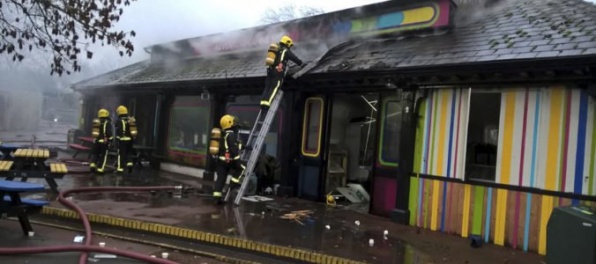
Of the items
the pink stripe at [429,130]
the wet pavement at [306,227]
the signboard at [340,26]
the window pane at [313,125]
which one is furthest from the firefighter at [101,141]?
the pink stripe at [429,130]

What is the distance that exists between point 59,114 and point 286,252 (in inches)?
1985

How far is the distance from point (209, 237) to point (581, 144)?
15.5 ft

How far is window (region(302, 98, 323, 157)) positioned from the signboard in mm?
1615

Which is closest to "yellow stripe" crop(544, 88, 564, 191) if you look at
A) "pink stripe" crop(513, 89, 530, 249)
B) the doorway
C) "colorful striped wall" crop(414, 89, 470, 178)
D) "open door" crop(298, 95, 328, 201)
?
"pink stripe" crop(513, 89, 530, 249)

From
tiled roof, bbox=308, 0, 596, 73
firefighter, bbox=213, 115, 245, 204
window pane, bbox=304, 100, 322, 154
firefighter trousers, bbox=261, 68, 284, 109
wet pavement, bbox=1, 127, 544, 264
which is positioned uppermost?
tiled roof, bbox=308, 0, 596, 73

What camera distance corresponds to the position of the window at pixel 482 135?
671 cm

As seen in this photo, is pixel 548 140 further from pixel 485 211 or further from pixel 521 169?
pixel 485 211

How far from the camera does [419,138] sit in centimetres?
738

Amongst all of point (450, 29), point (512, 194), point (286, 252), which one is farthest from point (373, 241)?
point (450, 29)

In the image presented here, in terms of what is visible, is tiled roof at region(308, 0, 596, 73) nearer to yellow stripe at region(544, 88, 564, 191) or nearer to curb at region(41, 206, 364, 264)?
yellow stripe at region(544, 88, 564, 191)

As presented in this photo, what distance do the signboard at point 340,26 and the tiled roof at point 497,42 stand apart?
0.33 meters

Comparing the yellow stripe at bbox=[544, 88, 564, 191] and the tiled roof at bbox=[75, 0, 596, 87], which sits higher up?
the tiled roof at bbox=[75, 0, 596, 87]

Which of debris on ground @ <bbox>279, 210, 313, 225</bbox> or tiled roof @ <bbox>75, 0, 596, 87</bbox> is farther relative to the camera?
debris on ground @ <bbox>279, 210, 313, 225</bbox>

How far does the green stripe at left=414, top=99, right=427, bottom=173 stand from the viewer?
7.33 meters
